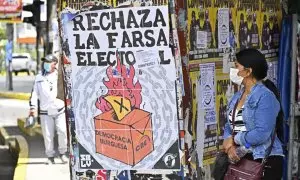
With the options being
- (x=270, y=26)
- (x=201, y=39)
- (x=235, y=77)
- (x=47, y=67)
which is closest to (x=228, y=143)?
(x=235, y=77)

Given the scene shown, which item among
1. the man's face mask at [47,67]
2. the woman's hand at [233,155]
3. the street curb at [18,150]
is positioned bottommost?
the street curb at [18,150]

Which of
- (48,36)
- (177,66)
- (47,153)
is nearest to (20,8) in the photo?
(48,36)

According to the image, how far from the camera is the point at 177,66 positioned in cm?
442

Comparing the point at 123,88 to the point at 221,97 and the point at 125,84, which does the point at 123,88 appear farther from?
the point at 221,97

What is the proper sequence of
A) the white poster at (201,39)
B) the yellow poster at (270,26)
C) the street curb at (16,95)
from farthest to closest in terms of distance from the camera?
1. the street curb at (16,95)
2. the yellow poster at (270,26)
3. the white poster at (201,39)

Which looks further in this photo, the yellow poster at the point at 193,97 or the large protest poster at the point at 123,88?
the yellow poster at the point at 193,97

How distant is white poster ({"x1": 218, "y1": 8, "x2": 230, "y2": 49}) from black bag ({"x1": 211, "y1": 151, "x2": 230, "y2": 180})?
0.95 metres

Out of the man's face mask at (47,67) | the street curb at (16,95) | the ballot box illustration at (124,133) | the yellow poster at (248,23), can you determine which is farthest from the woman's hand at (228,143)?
the street curb at (16,95)

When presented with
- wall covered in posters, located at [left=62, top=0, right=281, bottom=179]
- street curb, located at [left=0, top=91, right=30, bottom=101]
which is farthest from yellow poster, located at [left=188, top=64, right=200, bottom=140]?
street curb, located at [left=0, top=91, right=30, bottom=101]

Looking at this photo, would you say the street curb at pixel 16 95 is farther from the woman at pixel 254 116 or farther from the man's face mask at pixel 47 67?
the woman at pixel 254 116

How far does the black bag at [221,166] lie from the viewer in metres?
4.60

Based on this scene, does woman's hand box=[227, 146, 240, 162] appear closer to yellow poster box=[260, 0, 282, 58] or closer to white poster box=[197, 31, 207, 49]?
white poster box=[197, 31, 207, 49]

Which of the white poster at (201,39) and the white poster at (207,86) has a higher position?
the white poster at (201,39)

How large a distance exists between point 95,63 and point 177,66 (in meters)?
0.62
